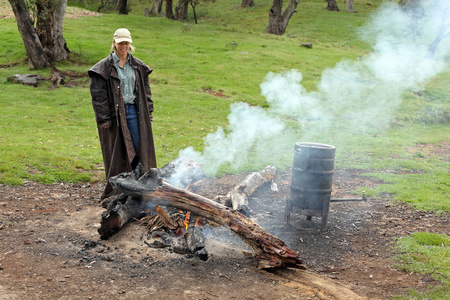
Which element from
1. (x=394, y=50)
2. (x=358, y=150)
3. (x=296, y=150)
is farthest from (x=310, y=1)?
(x=296, y=150)

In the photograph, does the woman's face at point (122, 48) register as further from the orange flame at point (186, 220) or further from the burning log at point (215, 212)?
the orange flame at point (186, 220)

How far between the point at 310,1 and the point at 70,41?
29226 mm

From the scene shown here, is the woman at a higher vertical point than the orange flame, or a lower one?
higher

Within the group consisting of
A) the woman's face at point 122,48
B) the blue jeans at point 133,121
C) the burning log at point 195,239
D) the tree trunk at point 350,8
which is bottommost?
the burning log at point 195,239

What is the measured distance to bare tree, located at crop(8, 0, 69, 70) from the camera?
15289mm

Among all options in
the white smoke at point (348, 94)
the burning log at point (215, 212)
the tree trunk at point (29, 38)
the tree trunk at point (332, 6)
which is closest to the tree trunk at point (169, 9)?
the tree trunk at point (332, 6)

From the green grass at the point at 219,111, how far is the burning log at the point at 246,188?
130 centimetres

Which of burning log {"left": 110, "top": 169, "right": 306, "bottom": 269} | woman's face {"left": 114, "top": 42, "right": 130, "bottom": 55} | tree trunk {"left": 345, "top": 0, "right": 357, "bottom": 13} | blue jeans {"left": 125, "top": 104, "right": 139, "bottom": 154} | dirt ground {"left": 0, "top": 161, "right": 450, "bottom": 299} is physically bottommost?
dirt ground {"left": 0, "top": 161, "right": 450, "bottom": 299}

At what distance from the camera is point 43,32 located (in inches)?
674

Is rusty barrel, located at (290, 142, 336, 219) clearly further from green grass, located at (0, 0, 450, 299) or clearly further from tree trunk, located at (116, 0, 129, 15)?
tree trunk, located at (116, 0, 129, 15)

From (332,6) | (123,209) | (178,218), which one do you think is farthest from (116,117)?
(332,6)

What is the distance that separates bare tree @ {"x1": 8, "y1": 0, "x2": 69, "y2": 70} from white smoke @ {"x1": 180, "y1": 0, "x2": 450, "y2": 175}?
841 centimetres

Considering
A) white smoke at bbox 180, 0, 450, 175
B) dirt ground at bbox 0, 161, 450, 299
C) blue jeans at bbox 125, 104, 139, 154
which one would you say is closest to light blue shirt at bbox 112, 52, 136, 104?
blue jeans at bbox 125, 104, 139, 154

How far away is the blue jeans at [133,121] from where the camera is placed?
18.9ft
